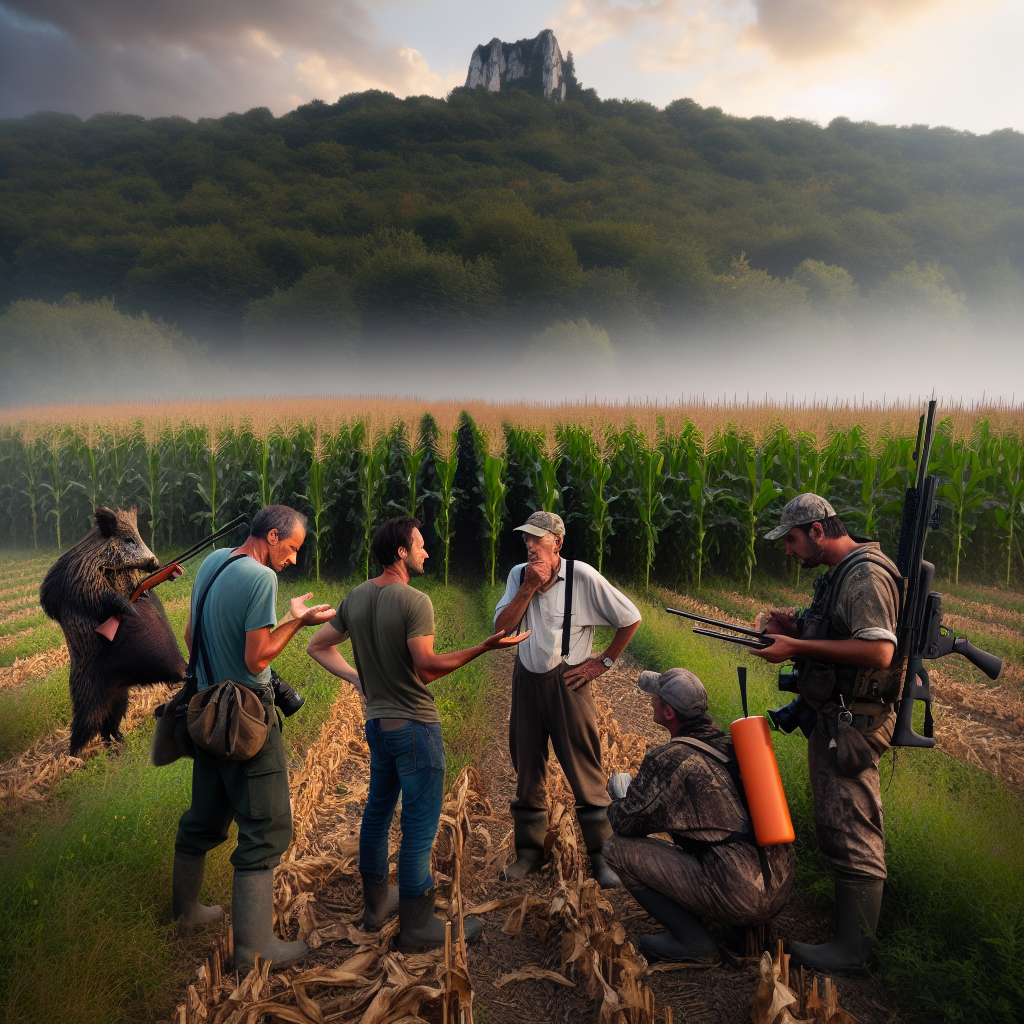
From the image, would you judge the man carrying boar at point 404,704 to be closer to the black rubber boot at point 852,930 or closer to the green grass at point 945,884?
the black rubber boot at point 852,930

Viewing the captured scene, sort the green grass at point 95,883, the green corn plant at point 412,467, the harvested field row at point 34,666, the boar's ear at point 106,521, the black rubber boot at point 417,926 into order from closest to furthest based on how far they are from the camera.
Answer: the green grass at point 95,883 < the black rubber boot at point 417,926 < the boar's ear at point 106,521 < the harvested field row at point 34,666 < the green corn plant at point 412,467

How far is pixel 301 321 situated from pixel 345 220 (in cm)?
614

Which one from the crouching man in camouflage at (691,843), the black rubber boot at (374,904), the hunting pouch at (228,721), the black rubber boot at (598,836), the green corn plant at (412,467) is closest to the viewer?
the hunting pouch at (228,721)

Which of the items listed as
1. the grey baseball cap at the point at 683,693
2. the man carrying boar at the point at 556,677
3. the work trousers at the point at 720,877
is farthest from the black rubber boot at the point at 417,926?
the grey baseball cap at the point at 683,693

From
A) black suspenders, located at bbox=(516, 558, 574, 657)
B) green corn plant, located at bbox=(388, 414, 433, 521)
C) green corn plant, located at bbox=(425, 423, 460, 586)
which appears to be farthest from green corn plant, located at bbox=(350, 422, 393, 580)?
black suspenders, located at bbox=(516, 558, 574, 657)

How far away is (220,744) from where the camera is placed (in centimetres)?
326

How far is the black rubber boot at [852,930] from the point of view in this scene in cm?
346

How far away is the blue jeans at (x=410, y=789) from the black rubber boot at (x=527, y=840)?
0.94 meters

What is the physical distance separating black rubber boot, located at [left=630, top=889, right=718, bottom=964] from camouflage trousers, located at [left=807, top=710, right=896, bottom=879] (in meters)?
0.79

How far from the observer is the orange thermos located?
3.30 m

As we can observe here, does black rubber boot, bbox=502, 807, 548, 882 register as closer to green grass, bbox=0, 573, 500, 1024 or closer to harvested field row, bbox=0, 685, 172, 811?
green grass, bbox=0, 573, 500, 1024

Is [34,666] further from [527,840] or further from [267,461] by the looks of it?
Answer: [267,461]

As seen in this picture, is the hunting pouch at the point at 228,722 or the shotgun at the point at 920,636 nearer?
the hunting pouch at the point at 228,722

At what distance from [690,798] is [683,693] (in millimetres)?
503
